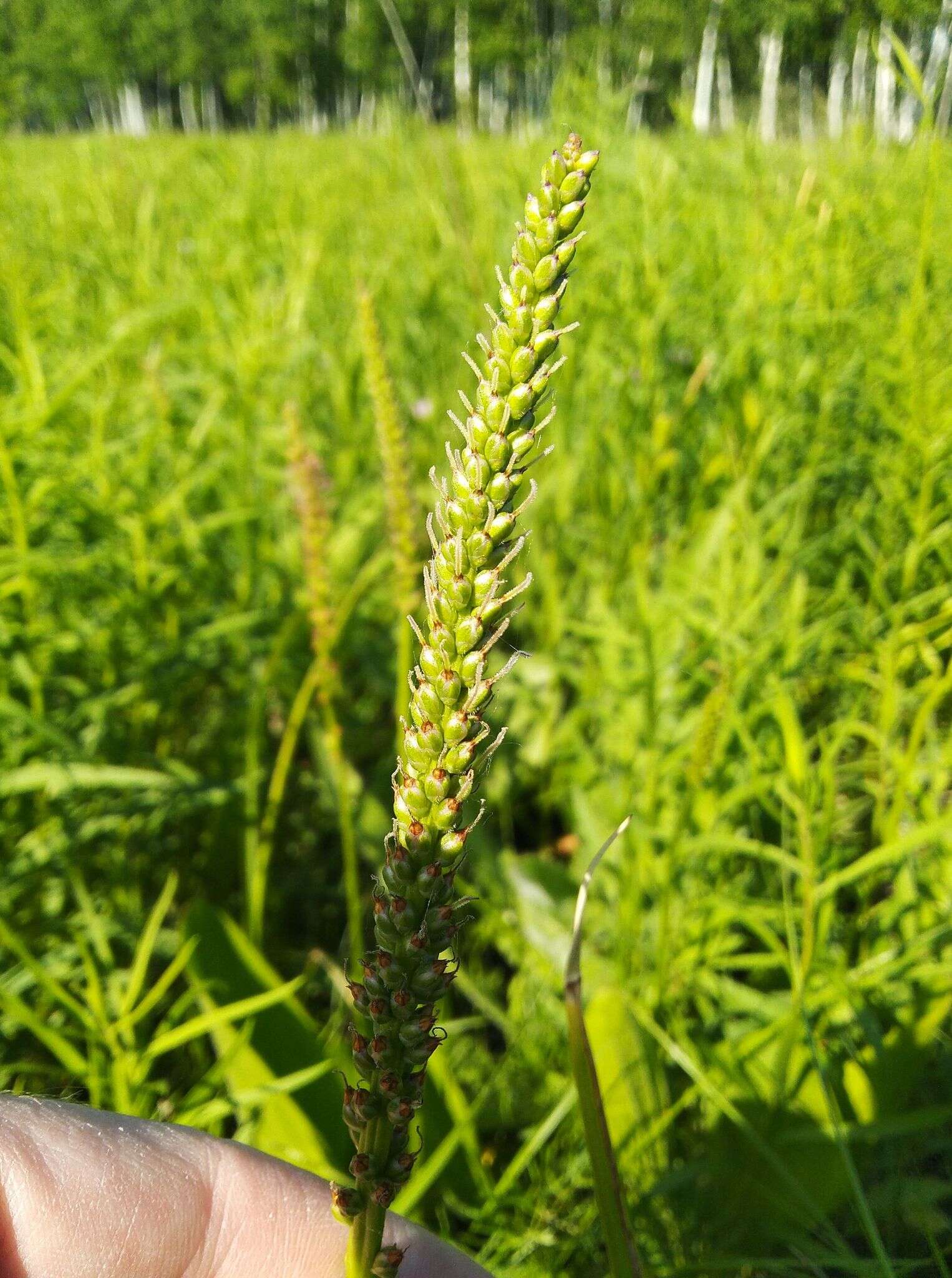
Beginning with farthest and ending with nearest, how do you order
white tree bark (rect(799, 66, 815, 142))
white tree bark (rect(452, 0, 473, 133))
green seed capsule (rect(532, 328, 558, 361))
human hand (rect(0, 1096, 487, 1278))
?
1. white tree bark (rect(452, 0, 473, 133))
2. white tree bark (rect(799, 66, 815, 142))
3. human hand (rect(0, 1096, 487, 1278))
4. green seed capsule (rect(532, 328, 558, 361))

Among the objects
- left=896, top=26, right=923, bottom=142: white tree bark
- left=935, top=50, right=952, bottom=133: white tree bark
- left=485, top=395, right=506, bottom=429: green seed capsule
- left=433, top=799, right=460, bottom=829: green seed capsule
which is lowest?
left=433, top=799, right=460, bottom=829: green seed capsule

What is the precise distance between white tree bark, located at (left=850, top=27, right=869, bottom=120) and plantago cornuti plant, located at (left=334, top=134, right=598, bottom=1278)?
2.08 metres

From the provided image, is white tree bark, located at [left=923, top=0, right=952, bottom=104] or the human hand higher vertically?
white tree bark, located at [left=923, top=0, right=952, bottom=104]

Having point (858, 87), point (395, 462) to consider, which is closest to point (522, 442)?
point (395, 462)

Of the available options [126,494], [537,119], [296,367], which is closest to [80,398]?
Answer: [126,494]

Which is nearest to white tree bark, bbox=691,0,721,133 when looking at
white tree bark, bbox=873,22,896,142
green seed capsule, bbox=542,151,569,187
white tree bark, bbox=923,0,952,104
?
white tree bark, bbox=873,22,896,142

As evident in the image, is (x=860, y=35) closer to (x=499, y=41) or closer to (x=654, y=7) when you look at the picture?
(x=654, y=7)

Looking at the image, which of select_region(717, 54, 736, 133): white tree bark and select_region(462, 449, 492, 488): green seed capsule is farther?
select_region(717, 54, 736, 133): white tree bark

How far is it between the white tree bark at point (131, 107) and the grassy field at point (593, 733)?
147ft

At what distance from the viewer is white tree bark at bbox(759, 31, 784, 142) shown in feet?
9.55

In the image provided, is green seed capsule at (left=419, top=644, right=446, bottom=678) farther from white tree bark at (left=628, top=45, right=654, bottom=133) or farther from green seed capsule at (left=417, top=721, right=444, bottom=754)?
white tree bark at (left=628, top=45, right=654, bottom=133)

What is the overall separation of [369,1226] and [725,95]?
12.9 ft

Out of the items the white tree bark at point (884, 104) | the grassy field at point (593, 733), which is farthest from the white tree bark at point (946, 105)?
the white tree bark at point (884, 104)

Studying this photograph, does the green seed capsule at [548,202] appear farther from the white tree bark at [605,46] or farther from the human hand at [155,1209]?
the white tree bark at [605,46]
